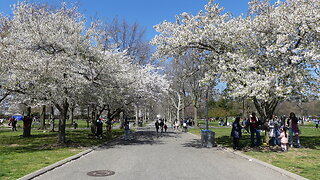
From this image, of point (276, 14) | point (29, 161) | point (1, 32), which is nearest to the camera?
point (29, 161)

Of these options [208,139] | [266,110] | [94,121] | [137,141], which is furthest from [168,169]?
[94,121]

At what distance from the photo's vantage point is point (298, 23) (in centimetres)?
1215

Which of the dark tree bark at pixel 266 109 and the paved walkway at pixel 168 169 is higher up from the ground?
the dark tree bark at pixel 266 109

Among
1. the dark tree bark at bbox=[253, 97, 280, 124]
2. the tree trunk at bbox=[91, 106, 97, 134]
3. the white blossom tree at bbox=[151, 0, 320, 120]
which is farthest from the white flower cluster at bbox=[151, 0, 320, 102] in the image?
the tree trunk at bbox=[91, 106, 97, 134]

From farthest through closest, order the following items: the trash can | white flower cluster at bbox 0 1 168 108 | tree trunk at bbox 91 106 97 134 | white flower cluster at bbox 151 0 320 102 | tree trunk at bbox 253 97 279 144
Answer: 1. tree trunk at bbox 91 106 97 134
2. the trash can
3. tree trunk at bbox 253 97 279 144
4. white flower cluster at bbox 0 1 168 108
5. white flower cluster at bbox 151 0 320 102

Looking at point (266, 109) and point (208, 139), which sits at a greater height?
point (266, 109)

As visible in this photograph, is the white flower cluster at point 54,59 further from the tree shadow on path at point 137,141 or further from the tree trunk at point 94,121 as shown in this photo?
the tree trunk at point 94,121

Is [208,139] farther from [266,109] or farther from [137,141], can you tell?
[137,141]

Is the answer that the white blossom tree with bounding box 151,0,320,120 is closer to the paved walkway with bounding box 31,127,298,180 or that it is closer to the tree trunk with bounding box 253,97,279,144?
the tree trunk with bounding box 253,97,279,144

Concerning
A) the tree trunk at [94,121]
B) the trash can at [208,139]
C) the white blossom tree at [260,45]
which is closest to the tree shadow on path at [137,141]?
the tree trunk at [94,121]

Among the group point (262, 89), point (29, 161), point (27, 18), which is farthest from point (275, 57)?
point (27, 18)

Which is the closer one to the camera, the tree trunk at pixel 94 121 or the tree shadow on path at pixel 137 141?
the tree shadow on path at pixel 137 141

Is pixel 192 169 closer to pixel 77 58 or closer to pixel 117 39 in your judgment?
pixel 77 58

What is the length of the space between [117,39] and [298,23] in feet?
87.6
